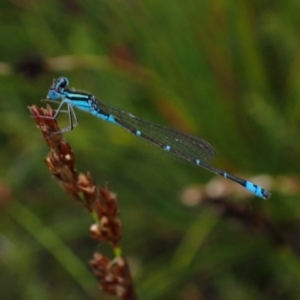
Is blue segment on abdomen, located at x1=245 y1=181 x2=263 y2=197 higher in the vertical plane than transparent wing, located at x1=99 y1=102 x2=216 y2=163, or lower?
lower

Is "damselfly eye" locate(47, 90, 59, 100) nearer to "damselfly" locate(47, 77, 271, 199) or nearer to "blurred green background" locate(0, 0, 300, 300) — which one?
"damselfly" locate(47, 77, 271, 199)

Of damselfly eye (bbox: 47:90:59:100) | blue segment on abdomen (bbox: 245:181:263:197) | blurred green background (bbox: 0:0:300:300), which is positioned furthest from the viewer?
blurred green background (bbox: 0:0:300:300)

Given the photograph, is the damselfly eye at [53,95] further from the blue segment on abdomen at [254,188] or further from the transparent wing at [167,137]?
the blue segment on abdomen at [254,188]

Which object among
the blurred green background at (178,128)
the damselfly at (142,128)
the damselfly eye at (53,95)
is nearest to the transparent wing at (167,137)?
the damselfly at (142,128)

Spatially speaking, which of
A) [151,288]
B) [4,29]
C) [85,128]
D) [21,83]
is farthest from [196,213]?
[4,29]

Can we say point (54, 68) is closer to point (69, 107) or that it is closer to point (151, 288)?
point (69, 107)

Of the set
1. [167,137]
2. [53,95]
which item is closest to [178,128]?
[167,137]

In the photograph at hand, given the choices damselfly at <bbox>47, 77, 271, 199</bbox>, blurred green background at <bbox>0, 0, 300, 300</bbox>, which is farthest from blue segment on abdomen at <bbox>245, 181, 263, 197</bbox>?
blurred green background at <bbox>0, 0, 300, 300</bbox>

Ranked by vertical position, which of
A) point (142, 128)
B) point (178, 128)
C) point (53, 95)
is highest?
point (178, 128)

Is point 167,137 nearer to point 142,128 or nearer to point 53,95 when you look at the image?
point 142,128

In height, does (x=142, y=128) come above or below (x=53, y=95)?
above
